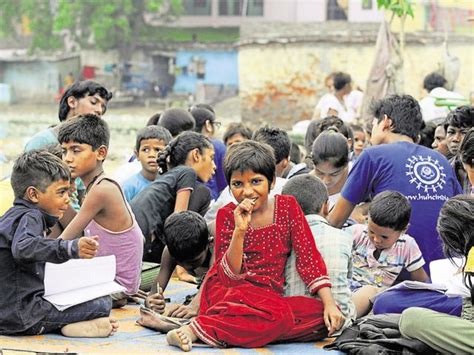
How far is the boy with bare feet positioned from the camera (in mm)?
Result: 5832

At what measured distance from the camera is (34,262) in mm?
5809

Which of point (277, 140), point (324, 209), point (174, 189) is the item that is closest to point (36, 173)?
point (324, 209)

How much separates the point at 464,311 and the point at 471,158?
1231 mm

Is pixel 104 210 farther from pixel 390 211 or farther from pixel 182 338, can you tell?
pixel 390 211

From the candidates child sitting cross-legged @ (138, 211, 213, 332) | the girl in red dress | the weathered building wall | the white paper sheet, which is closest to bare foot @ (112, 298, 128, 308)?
child sitting cross-legged @ (138, 211, 213, 332)

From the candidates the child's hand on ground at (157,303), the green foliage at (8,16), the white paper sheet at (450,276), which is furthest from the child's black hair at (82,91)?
the green foliage at (8,16)

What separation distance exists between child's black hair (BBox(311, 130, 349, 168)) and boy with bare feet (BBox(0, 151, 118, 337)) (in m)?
2.10

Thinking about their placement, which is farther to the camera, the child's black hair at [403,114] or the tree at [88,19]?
the tree at [88,19]

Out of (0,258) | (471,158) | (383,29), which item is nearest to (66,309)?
(0,258)

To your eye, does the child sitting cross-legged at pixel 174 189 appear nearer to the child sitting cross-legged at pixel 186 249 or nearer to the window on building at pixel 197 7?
the child sitting cross-legged at pixel 186 249

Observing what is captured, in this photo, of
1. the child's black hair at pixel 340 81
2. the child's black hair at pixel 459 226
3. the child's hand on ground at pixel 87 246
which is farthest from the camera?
the child's black hair at pixel 340 81

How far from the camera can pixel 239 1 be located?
149ft

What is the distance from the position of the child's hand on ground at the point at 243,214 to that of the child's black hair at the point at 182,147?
2.14 m

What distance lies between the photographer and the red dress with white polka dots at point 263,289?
19.0 feet
